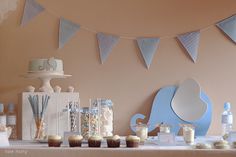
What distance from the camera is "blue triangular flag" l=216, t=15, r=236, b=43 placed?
7.36 ft

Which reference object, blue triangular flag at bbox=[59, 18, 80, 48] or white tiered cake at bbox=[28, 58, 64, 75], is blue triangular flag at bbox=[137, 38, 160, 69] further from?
white tiered cake at bbox=[28, 58, 64, 75]

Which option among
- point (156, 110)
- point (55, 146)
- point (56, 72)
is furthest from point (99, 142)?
point (156, 110)

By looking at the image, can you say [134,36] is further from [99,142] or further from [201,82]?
[99,142]

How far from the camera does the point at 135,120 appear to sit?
7.34 ft

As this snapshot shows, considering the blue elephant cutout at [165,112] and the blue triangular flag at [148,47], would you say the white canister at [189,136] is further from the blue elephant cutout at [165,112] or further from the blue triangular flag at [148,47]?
the blue triangular flag at [148,47]

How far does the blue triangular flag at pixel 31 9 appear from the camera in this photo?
7.40 ft

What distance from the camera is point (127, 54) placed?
2.28 metres

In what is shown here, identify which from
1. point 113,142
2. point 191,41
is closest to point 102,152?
point 113,142

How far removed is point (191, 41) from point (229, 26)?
22 cm

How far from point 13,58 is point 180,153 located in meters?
1.19

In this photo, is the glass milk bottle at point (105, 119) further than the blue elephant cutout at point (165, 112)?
No

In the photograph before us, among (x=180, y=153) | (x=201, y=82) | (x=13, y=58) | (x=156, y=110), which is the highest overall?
(x=13, y=58)

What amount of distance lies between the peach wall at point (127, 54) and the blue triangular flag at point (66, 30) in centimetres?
3

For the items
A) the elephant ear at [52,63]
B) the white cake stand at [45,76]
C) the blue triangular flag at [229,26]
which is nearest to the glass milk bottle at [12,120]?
the white cake stand at [45,76]
